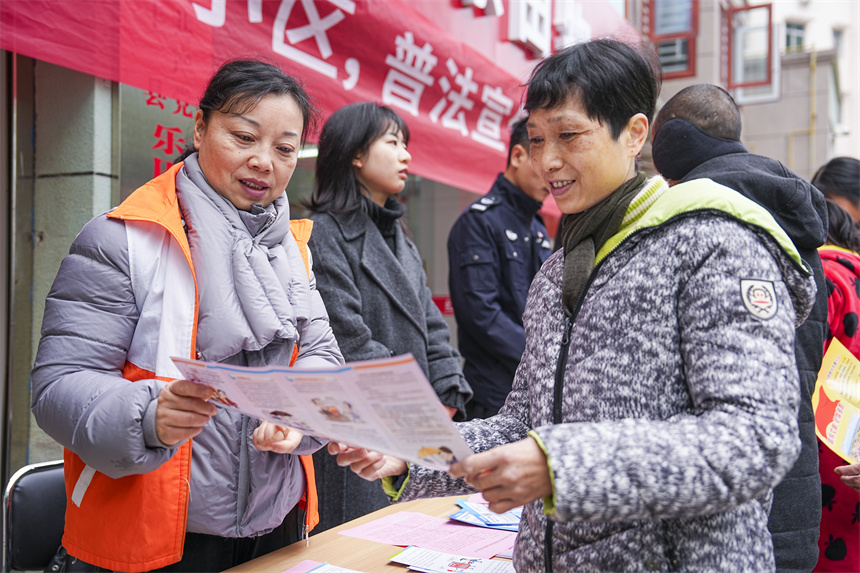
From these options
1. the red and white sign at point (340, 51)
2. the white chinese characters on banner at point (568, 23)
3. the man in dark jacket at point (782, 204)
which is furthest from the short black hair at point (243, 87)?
the white chinese characters on banner at point (568, 23)

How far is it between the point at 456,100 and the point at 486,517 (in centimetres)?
308

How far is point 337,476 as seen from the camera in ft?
7.76

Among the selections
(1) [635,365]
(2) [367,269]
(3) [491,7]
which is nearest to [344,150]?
(2) [367,269]

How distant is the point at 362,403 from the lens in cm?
89

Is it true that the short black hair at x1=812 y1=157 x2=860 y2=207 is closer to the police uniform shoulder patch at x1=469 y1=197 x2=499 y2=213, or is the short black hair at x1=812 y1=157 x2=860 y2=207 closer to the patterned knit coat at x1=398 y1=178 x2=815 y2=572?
the police uniform shoulder patch at x1=469 y1=197 x2=499 y2=213

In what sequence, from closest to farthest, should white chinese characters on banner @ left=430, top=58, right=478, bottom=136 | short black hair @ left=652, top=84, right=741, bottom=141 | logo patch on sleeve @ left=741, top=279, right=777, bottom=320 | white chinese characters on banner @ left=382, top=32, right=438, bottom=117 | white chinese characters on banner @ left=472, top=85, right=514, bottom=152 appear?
logo patch on sleeve @ left=741, top=279, right=777, bottom=320
short black hair @ left=652, top=84, right=741, bottom=141
white chinese characters on banner @ left=382, top=32, right=438, bottom=117
white chinese characters on banner @ left=430, top=58, right=478, bottom=136
white chinese characters on banner @ left=472, top=85, right=514, bottom=152

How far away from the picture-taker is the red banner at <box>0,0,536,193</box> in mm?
2141

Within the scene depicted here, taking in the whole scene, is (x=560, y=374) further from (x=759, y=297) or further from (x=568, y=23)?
(x=568, y=23)

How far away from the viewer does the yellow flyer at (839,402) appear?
193 cm

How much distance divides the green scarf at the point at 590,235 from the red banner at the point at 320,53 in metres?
1.69

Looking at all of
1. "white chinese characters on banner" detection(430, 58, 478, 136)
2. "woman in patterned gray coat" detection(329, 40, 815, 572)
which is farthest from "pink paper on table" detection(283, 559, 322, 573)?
"white chinese characters on banner" detection(430, 58, 478, 136)

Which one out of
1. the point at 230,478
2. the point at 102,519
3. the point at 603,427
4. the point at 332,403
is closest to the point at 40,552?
the point at 102,519

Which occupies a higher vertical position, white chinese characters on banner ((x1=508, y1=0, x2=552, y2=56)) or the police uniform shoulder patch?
white chinese characters on banner ((x1=508, y1=0, x2=552, y2=56))

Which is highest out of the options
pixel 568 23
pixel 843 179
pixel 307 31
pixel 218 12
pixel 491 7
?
pixel 568 23
